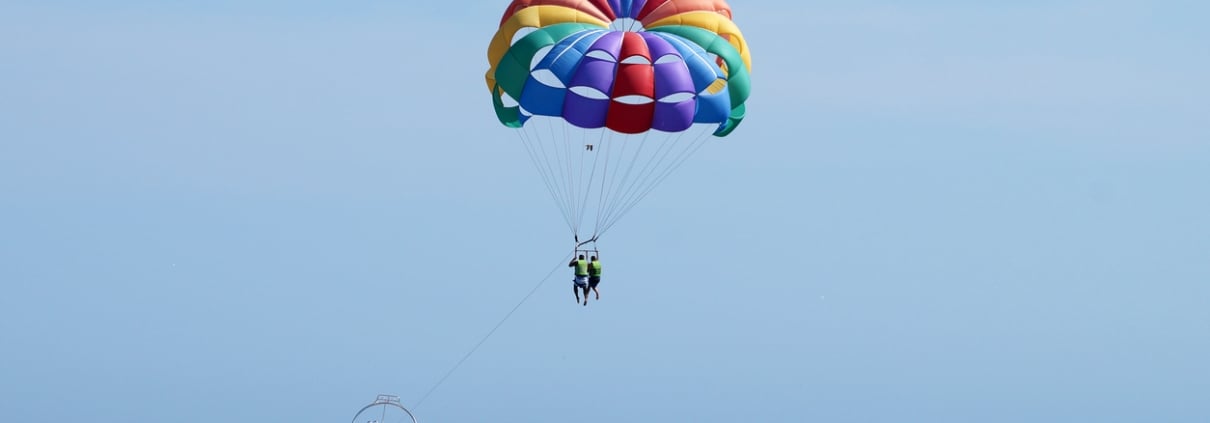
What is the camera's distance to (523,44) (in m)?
34.9

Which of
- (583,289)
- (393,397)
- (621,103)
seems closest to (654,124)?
(621,103)

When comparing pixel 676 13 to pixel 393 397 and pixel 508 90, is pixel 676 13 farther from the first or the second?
pixel 393 397

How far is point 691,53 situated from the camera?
34.6 m

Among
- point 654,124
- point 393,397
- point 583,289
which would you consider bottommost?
point 393,397

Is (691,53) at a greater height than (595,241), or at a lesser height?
greater

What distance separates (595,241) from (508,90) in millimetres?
3189

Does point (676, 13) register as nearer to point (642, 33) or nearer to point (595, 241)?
point (642, 33)

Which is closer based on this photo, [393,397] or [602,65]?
[393,397]

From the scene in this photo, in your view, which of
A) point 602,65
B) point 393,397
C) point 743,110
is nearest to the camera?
point 393,397

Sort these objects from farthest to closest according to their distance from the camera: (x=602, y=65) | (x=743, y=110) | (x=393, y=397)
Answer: (x=743, y=110) < (x=602, y=65) < (x=393, y=397)

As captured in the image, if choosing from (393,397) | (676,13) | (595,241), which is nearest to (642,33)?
(676,13)

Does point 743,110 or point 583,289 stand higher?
point 743,110

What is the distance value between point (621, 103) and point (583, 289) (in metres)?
3.43

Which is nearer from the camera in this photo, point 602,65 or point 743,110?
point 602,65
